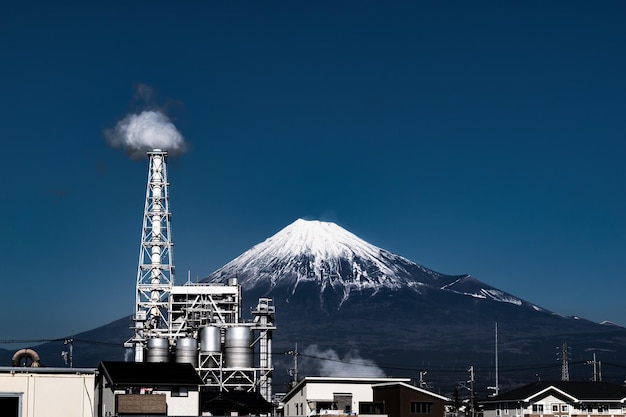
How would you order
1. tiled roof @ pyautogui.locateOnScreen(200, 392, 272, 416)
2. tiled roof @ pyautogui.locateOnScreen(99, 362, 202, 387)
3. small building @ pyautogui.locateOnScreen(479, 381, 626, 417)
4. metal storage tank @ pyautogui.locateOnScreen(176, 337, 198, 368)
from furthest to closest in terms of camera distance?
metal storage tank @ pyautogui.locateOnScreen(176, 337, 198, 368), small building @ pyautogui.locateOnScreen(479, 381, 626, 417), tiled roof @ pyautogui.locateOnScreen(200, 392, 272, 416), tiled roof @ pyautogui.locateOnScreen(99, 362, 202, 387)

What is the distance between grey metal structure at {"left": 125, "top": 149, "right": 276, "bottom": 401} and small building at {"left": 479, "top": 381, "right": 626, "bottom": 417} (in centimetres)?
2763

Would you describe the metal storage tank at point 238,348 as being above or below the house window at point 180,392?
above

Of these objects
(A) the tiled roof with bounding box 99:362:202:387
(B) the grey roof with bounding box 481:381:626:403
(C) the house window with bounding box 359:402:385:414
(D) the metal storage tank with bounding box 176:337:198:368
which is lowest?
(C) the house window with bounding box 359:402:385:414

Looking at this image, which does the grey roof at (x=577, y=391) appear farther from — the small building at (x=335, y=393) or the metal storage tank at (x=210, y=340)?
the metal storage tank at (x=210, y=340)

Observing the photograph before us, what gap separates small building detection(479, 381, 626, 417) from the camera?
89250 mm

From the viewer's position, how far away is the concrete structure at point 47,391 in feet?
195

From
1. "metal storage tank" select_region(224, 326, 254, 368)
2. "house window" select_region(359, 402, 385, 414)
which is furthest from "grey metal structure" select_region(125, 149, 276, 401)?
"house window" select_region(359, 402, 385, 414)

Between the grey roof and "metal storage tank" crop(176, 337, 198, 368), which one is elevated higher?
"metal storage tank" crop(176, 337, 198, 368)

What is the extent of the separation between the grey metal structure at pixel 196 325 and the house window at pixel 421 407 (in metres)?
29.3

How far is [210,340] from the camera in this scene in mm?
107375

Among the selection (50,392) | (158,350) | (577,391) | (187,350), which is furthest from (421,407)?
(158,350)

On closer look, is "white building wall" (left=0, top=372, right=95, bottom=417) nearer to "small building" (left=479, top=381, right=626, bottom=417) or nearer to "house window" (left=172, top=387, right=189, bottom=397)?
"house window" (left=172, top=387, right=189, bottom=397)

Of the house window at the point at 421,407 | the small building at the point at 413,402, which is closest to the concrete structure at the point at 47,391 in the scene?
the small building at the point at 413,402

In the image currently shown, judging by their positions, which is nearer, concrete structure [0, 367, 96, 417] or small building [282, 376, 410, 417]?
concrete structure [0, 367, 96, 417]
